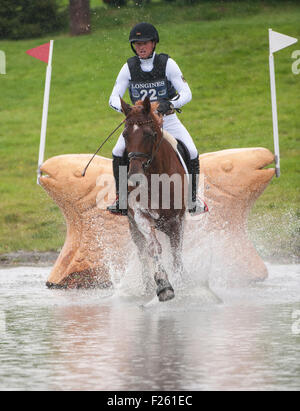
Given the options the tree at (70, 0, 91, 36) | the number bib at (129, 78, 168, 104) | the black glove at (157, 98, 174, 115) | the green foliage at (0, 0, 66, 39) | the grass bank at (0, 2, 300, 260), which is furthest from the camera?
the green foliage at (0, 0, 66, 39)

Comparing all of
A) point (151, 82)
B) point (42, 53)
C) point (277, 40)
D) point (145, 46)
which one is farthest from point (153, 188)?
point (42, 53)

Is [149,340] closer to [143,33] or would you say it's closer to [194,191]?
[194,191]

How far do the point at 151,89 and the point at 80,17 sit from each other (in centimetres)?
2204

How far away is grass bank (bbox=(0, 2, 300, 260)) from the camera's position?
60.7ft

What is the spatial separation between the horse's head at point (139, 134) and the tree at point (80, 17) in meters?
21.5

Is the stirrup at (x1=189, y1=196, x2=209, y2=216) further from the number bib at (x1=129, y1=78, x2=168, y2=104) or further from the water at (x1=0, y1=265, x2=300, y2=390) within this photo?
the number bib at (x1=129, y1=78, x2=168, y2=104)

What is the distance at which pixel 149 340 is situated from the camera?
8453mm

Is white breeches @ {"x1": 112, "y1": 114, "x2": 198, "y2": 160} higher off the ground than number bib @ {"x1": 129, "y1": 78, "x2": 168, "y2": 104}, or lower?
lower

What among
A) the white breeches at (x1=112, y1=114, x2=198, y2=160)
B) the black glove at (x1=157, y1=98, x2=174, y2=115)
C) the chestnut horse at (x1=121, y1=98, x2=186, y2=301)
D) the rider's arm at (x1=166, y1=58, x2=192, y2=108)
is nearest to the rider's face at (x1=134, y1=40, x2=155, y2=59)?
the rider's arm at (x1=166, y1=58, x2=192, y2=108)

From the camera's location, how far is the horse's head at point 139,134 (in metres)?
9.74

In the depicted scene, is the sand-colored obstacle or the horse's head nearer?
the horse's head

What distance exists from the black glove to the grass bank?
232 inches

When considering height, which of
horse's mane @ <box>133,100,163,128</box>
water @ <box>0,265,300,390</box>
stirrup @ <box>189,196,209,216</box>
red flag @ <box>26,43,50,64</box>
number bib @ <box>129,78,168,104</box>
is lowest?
water @ <box>0,265,300,390</box>

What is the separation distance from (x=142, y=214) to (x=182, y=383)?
12.3ft
